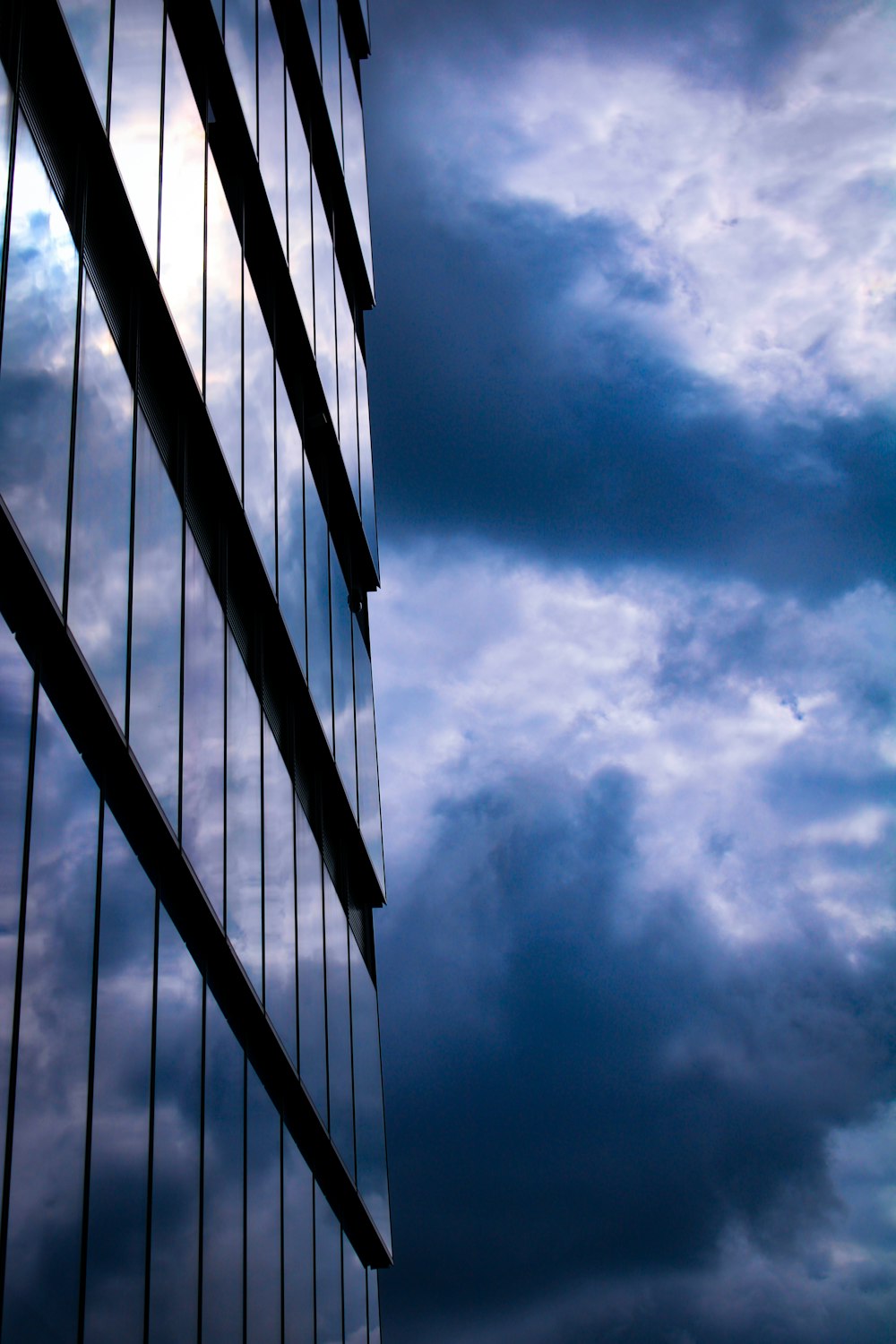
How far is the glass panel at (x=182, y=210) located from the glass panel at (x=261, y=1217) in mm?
9459

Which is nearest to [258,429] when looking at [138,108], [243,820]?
[138,108]

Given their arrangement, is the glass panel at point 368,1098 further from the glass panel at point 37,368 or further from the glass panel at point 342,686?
the glass panel at point 37,368

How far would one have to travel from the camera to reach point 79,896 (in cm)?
1216

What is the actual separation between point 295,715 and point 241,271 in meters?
7.18

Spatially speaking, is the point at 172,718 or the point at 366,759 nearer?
the point at 172,718

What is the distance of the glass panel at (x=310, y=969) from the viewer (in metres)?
21.9

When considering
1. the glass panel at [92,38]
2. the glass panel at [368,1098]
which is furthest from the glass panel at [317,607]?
the glass panel at [92,38]

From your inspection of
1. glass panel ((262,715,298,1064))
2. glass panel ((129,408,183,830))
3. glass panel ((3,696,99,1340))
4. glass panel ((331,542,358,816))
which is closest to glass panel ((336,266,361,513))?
glass panel ((331,542,358,816))

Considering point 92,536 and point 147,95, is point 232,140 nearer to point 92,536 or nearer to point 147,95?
point 147,95

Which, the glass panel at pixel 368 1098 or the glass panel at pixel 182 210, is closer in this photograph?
the glass panel at pixel 182 210

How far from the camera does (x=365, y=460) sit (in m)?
33.7

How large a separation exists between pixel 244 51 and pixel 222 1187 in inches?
674

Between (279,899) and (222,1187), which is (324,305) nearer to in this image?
(279,899)

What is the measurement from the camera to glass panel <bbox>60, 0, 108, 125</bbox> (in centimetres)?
1394
